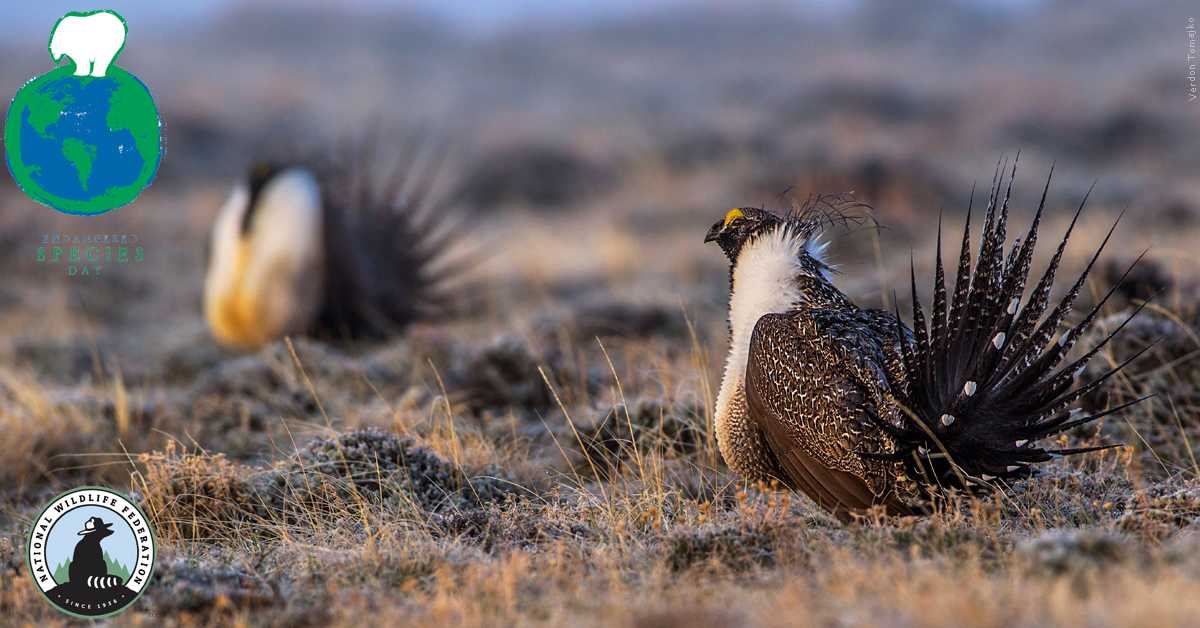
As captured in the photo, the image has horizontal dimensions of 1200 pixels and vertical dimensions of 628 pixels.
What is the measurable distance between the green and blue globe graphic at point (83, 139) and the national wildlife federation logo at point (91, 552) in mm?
2144

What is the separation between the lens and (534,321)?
6.15 meters

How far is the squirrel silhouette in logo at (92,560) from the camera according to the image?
289 cm

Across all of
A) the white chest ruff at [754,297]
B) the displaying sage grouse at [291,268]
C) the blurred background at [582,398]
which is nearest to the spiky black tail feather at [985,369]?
the blurred background at [582,398]

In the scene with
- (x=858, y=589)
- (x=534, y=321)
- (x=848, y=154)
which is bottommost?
(x=858, y=589)

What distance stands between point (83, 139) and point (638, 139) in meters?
11.3

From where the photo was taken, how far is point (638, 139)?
51.7ft

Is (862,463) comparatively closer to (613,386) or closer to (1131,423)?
(1131,423)

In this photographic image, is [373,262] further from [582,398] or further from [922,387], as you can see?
[922,387]

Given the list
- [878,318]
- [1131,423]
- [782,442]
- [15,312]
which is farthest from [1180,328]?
[15,312]

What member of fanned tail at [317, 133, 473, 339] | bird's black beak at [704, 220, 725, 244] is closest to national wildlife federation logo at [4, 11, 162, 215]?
fanned tail at [317, 133, 473, 339]

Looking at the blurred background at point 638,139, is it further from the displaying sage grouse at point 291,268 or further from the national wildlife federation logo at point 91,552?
the national wildlife federation logo at point 91,552

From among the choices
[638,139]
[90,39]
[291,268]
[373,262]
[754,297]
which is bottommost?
[754,297]

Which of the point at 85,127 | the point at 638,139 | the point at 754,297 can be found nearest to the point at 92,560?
the point at 754,297

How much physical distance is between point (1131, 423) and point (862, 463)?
4.65ft
